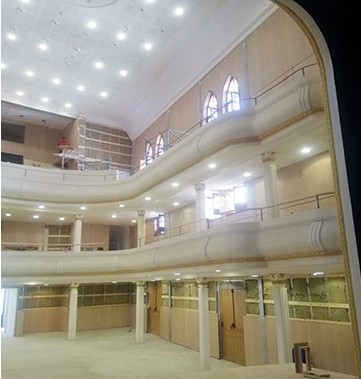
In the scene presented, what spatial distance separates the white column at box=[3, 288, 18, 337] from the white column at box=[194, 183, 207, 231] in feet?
40.6

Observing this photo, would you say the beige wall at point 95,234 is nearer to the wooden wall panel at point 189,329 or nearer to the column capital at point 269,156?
the wooden wall panel at point 189,329

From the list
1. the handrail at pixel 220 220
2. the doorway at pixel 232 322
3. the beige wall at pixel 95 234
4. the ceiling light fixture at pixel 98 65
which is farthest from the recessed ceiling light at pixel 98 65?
the doorway at pixel 232 322

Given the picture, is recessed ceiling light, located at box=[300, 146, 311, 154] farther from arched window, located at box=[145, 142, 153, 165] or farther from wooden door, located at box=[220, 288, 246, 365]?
arched window, located at box=[145, 142, 153, 165]

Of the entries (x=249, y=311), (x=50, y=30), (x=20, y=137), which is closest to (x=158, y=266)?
(x=249, y=311)

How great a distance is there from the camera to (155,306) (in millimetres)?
20062

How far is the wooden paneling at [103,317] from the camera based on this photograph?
67.7 feet

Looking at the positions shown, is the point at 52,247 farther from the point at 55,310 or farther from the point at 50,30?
the point at 50,30

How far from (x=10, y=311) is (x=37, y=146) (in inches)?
378

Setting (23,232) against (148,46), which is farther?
(23,232)

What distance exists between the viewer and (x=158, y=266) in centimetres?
1312

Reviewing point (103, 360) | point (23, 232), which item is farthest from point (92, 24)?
point (103, 360)

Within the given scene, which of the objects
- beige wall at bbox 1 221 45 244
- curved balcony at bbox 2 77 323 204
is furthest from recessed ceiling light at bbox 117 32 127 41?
beige wall at bbox 1 221 45 244

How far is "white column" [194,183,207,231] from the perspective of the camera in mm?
12930

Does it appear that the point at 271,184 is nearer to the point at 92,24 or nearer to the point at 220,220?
the point at 220,220
